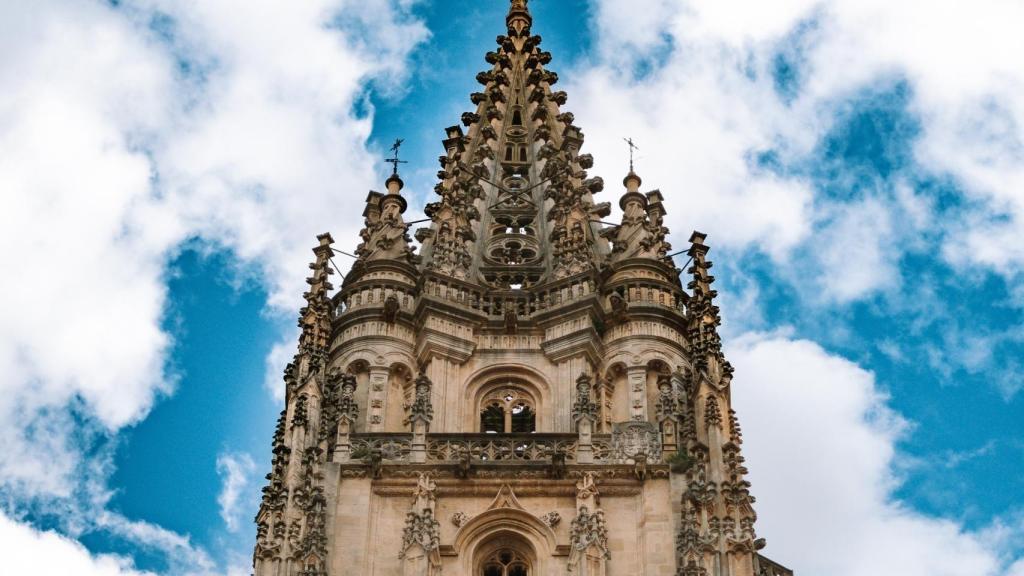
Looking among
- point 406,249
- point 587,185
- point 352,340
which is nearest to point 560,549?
point 352,340

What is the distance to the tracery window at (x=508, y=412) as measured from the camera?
41656 millimetres

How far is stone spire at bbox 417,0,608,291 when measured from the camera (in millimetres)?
45344

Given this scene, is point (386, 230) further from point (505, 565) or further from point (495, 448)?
point (505, 565)

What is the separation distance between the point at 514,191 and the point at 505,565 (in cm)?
1496

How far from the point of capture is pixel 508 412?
4162 cm

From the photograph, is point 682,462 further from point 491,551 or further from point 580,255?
point 580,255

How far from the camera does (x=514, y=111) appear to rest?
5456 centimetres

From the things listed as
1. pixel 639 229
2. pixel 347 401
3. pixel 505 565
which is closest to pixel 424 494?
pixel 505 565

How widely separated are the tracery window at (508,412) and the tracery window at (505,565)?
15.3 ft

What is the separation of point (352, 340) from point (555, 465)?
22.0 ft

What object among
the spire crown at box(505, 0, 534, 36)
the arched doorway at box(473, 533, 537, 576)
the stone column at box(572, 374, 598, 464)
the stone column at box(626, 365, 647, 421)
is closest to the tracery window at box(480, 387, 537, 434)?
the stone column at box(572, 374, 598, 464)

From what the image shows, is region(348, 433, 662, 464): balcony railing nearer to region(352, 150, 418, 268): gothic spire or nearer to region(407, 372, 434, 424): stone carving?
region(407, 372, 434, 424): stone carving

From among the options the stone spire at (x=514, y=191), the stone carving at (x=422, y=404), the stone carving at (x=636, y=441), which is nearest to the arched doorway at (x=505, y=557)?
the stone carving at (x=636, y=441)

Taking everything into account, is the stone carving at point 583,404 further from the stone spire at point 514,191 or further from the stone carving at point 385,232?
the stone carving at point 385,232
